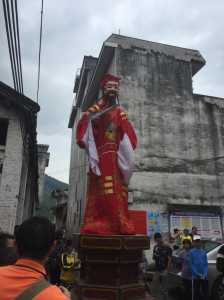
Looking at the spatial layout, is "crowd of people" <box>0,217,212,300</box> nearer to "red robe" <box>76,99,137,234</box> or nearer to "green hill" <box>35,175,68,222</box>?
"red robe" <box>76,99,137,234</box>

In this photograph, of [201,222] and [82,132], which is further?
[201,222]

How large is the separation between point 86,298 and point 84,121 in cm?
318

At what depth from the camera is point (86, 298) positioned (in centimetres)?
526

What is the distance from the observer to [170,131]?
16594mm

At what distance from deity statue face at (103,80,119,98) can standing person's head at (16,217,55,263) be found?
5010 millimetres

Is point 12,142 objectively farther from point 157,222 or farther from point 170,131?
point 170,131

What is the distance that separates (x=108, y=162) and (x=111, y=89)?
62.5 inches

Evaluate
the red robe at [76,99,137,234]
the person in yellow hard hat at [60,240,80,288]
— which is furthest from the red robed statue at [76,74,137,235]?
the person in yellow hard hat at [60,240,80,288]

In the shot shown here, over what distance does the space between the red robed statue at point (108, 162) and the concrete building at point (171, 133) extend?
28.1 feet

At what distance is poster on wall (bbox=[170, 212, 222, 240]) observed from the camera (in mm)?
14867

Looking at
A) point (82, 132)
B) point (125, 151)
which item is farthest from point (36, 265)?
point (82, 132)

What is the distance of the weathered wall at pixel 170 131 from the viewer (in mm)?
15508

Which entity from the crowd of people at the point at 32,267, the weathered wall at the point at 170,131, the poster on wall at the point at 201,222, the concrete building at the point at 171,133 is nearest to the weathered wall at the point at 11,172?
the concrete building at the point at 171,133

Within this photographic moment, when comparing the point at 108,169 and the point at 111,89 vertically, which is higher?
the point at 111,89
